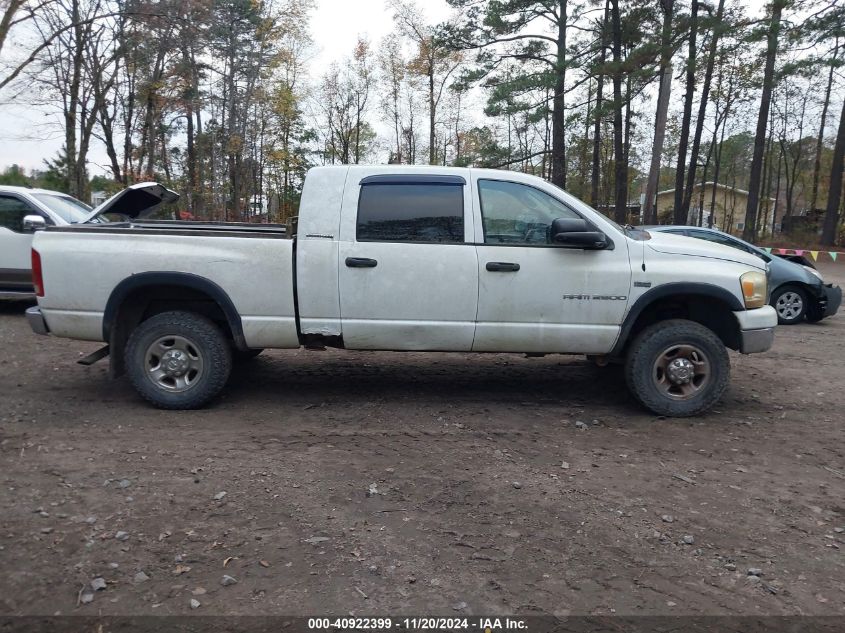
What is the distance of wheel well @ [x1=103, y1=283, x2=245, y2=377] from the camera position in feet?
16.8

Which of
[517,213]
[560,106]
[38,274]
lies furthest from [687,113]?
[38,274]

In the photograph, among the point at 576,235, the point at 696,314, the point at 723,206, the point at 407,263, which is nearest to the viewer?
the point at 576,235

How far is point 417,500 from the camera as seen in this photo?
3.65 m

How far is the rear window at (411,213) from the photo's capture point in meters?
5.06

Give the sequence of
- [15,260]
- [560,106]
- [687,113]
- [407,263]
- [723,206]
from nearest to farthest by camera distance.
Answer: [407,263] → [15,260] → [560,106] → [687,113] → [723,206]

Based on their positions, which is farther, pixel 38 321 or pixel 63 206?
pixel 63 206

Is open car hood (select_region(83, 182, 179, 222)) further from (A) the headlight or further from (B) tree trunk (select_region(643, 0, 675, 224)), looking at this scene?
(B) tree trunk (select_region(643, 0, 675, 224))

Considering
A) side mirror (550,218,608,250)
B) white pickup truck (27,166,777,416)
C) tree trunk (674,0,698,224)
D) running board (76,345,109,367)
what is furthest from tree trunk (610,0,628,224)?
running board (76,345,109,367)

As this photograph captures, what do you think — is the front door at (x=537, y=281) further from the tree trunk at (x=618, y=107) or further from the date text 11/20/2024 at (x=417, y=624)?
the tree trunk at (x=618, y=107)

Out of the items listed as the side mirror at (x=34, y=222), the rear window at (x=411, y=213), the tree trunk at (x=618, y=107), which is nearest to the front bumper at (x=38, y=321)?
the rear window at (x=411, y=213)

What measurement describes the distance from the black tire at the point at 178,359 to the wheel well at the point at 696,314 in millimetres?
3416

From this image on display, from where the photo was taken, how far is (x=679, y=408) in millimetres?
5156

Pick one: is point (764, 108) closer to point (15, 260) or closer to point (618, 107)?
point (618, 107)

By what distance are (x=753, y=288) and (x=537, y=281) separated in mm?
1806
